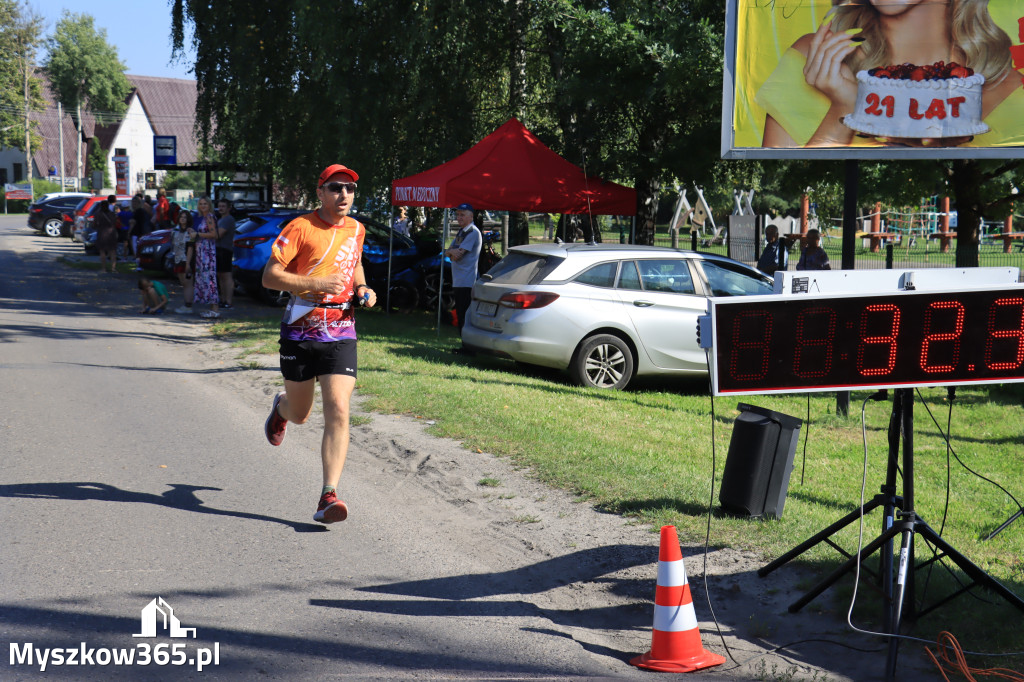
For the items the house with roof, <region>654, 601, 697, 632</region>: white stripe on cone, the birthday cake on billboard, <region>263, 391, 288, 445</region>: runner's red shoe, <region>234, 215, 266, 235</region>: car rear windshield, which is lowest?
<region>654, 601, 697, 632</region>: white stripe on cone

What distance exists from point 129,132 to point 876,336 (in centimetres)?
9872

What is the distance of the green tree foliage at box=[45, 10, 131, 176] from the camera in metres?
91.2

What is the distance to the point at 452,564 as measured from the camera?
17.8 ft

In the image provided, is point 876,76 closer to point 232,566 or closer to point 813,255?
point 813,255

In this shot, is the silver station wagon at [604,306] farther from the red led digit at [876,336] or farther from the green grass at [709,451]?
the red led digit at [876,336]

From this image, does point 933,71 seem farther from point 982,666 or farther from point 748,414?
point 982,666

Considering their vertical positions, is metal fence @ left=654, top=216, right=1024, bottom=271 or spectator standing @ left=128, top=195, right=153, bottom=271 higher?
spectator standing @ left=128, top=195, right=153, bottom=271

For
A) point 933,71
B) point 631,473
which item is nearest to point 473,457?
point 631,473

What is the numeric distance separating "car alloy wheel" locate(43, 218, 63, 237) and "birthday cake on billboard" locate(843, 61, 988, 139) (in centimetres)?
4228

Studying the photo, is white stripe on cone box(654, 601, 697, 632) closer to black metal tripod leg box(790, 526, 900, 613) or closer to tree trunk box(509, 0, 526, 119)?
black metal tripod leg box(790, 526, 900, 613)

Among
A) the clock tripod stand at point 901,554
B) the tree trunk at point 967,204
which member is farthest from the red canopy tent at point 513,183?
the clock tripod stand at point 901,554

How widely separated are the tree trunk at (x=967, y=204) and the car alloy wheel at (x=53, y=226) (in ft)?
131

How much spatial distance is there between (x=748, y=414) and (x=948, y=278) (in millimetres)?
1926

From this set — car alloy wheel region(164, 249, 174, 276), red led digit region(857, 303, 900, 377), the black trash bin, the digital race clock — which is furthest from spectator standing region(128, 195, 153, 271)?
red led digit region(857, 303, 900, 377)
